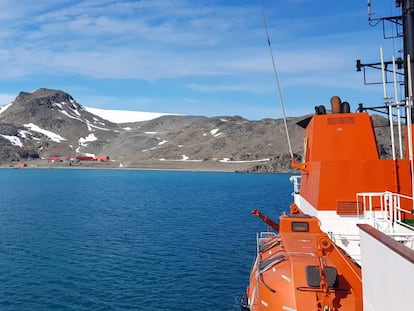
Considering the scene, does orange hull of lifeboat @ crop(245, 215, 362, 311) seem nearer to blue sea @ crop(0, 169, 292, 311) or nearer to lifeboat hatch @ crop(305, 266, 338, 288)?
lifeboat hatch @ crop(305, 266, 338, 288)

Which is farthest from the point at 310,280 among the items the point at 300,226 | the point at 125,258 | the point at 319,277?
the point at 125,258

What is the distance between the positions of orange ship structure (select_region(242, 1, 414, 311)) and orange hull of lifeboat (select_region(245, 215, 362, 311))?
1.3 inches

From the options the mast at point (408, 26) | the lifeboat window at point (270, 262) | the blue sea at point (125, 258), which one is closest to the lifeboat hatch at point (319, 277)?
the lifeboat window at point (270, 262)

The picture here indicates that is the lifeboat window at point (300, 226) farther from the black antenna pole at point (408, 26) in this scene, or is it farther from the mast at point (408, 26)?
A: the black antenna pole at point (408, 26)

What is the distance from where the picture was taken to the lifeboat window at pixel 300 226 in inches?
772

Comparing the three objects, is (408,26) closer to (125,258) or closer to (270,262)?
(270,262)

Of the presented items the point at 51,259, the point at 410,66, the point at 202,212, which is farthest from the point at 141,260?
the point at 202,212

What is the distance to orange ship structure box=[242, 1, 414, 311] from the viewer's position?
14.6 m

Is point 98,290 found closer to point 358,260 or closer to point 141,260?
point 141,260

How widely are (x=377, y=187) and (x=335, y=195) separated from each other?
1.85 m

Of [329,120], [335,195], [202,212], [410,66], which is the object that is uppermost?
→ [410,66]

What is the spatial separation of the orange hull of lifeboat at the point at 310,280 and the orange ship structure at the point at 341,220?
34mm

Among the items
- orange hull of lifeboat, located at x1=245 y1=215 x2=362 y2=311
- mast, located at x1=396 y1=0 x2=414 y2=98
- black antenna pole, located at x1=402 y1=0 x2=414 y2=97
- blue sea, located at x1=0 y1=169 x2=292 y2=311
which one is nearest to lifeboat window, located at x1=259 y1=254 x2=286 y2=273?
orange hull of lifeboat, located at x1=245 y1=215 x2=362 y2=311

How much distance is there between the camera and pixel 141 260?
35562 mm
